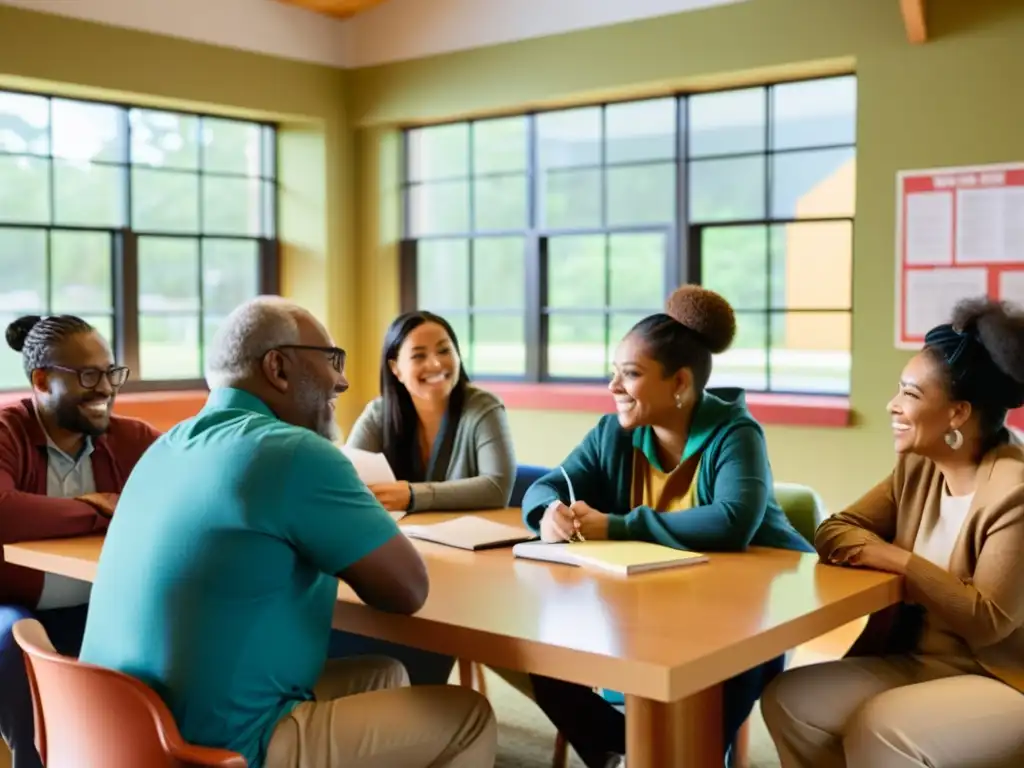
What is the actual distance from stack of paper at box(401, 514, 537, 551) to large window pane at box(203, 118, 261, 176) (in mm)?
3851

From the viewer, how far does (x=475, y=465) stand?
3.49m

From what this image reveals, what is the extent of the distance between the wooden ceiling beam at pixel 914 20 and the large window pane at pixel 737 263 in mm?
1045

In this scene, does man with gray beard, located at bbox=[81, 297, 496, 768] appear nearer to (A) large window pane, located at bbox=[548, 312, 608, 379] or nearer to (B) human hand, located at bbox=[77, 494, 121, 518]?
(B) human hand, located at bbox=[77, 494, 121, 518]

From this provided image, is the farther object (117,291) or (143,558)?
(117,291)

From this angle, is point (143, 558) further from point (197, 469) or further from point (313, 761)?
point (313, 761)

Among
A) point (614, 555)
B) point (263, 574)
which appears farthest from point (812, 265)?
point (263, 574)

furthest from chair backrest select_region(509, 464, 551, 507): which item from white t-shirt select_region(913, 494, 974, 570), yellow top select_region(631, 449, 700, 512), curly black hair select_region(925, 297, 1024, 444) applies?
curly black hair select_region(925, 297, 1024, 444)

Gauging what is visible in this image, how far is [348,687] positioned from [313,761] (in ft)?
1.48

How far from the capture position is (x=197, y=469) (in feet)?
6.15

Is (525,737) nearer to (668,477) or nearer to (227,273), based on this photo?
(668,477)

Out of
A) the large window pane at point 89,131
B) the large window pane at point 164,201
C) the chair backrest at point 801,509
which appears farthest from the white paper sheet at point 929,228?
the large window pane at point 89,131

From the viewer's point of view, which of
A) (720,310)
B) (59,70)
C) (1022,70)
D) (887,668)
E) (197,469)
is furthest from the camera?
(59,70)

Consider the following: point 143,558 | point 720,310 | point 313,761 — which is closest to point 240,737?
point 313,761

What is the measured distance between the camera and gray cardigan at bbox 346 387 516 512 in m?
3.30
